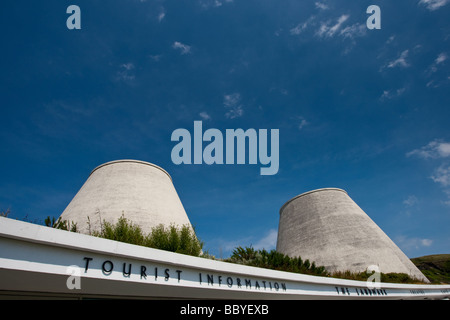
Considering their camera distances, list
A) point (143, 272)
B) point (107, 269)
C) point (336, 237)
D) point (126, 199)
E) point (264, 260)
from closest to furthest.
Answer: point (107, 269) → point (143, 272) → point (264, 260) → point (126, 199) → point (336, 237)

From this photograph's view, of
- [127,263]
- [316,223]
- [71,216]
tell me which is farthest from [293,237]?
[127,263]

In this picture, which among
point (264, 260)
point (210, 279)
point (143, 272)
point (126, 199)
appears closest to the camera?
point (143, 272)

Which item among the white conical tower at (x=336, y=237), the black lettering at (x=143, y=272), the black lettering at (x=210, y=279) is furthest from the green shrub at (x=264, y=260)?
the white conical tower at (x=336, y=237)

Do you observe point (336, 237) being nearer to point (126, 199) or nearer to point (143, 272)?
point (126, 199)

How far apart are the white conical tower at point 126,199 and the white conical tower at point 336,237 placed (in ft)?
31.9

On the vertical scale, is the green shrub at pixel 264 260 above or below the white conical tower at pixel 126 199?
below

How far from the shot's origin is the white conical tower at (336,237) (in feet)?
51.7

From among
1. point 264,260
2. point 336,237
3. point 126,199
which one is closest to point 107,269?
point 264,260

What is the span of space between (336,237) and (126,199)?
13.3 meters

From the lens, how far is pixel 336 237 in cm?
1719

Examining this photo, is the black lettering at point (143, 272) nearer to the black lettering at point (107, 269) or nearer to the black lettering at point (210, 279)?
the black lettering at point (107, 269)
